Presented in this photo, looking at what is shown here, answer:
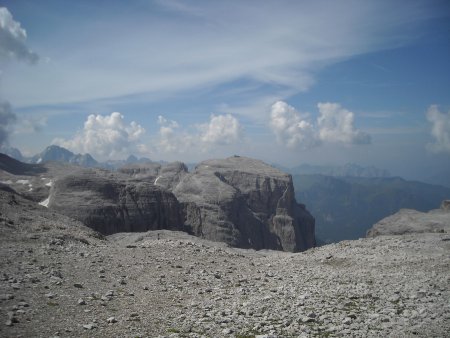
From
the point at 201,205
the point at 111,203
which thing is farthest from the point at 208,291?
the point at 201,205

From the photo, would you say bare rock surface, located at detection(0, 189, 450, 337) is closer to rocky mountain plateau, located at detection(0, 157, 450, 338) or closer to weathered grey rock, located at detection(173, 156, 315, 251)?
rocky mountain plateau, located at detection(0, 157, 450, 338)

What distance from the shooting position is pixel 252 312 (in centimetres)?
1630

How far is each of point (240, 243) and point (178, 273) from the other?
114m

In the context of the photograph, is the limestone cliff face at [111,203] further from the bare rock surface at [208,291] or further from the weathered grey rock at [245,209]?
the bare rock surface at [208,291]

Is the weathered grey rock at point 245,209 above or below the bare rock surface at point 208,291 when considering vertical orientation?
below

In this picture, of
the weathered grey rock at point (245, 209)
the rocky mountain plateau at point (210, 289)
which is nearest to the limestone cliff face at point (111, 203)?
the weathered grey rock at point (245, 209)

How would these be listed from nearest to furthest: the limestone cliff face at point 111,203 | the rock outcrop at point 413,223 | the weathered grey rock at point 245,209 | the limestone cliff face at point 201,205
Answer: the rock outcrop at point 413,223 → the limestone cliff face at point 111,203 → the limestone cliff face at point 201,205 → the weathered grey rock at point 245,209

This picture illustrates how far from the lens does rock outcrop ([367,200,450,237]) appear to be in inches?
3149

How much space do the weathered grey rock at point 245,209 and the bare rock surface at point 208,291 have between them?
10627 cm

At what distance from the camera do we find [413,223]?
8612 cm

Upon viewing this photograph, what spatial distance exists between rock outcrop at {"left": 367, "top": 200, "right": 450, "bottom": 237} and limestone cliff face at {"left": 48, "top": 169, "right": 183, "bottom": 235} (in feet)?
211

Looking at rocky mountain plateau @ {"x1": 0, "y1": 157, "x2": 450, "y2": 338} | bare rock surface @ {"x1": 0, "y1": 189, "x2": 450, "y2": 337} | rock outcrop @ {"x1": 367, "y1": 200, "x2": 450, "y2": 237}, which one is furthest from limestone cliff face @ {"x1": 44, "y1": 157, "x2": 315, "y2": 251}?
bare rock surface @ {"x1": 0, "y1": 189, "x2": 450, "y2": 337}

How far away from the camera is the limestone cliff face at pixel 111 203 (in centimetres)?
9575

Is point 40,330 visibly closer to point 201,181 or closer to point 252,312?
point 252,312
